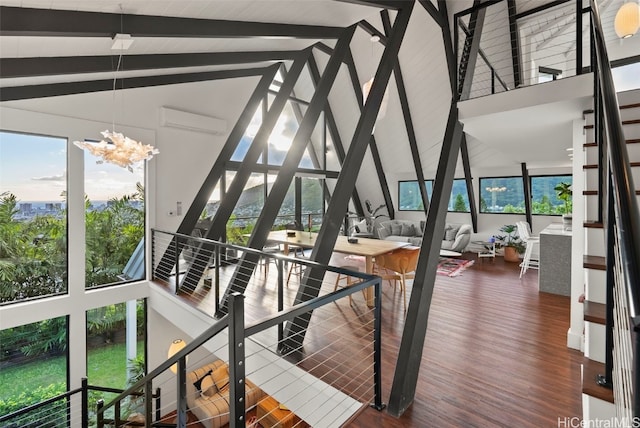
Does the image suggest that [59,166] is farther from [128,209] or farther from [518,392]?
[518,392]

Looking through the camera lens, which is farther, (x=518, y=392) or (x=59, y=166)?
(x=59, y=166)

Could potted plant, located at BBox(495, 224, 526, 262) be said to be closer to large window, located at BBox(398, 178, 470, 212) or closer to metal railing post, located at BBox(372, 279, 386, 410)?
large window, located at BBox(398, 178, 470, 212)

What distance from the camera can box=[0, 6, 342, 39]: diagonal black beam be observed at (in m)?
2.19

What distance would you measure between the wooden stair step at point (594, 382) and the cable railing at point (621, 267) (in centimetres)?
3

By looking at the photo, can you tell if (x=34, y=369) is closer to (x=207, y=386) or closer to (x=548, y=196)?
(x=207, y=386)

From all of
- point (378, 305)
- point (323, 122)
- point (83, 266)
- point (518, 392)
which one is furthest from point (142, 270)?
point (323, 122)

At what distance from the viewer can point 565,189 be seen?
20.0 ft

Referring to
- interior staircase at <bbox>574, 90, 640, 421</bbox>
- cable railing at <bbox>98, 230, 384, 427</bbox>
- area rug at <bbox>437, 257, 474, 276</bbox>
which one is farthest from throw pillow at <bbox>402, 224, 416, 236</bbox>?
interior staircase at <bbox>574, 90, 640, 421</bbox>

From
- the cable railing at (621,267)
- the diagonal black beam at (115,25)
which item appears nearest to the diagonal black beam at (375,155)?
the diagonal black beam at (115,25)

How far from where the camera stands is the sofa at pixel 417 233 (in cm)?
794

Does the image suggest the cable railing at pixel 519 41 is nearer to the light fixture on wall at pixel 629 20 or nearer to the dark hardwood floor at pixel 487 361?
the light fixture on wall at pixel 629 20

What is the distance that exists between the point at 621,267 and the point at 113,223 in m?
5.66

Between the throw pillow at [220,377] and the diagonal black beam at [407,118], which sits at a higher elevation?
the diagonal black beam at [407,118]

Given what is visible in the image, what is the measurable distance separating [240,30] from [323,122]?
19.2 ft
